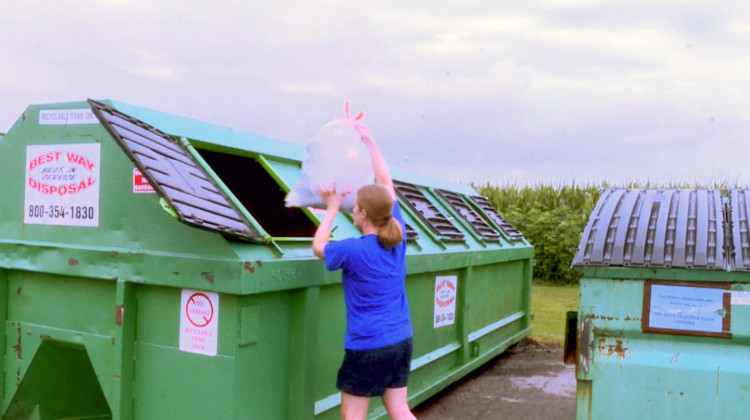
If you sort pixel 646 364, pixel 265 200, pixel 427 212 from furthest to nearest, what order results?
pixel 427 212 → pixel 265 200 → pixel 646 364

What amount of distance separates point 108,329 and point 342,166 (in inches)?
52.1

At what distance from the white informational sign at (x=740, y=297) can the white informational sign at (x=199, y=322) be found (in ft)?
7.44

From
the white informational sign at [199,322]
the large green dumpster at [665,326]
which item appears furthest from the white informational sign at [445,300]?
the white informational sign at [199,322]

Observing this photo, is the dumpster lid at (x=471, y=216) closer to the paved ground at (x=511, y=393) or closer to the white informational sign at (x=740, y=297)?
the paved ground at (x=511, y=393)

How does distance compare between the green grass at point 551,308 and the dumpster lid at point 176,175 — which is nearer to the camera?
the dumpster lid at point 176,175

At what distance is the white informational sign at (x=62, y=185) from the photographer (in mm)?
3186

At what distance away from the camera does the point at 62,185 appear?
3.30 meters

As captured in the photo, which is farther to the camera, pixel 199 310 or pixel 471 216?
pixel 471 216

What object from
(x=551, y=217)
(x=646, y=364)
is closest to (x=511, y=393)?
(x=646, y=364)

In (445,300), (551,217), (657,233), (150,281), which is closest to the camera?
(150,281)

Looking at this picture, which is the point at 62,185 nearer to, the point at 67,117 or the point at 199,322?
the point at 67,117

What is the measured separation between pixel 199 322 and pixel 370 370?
756mm

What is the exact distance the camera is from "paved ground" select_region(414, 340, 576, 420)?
4853mm

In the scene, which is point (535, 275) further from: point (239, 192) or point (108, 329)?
point (108, 329)
